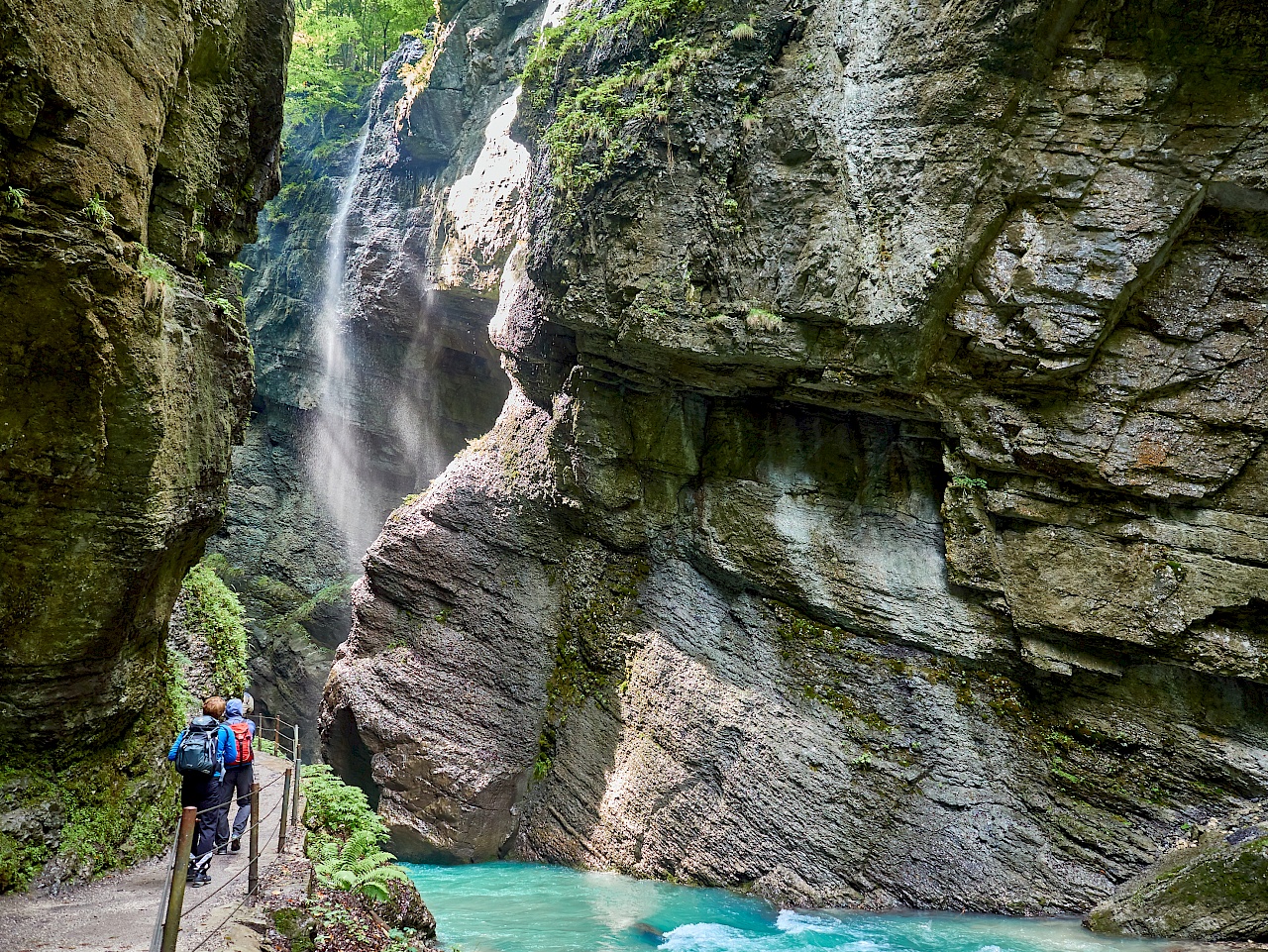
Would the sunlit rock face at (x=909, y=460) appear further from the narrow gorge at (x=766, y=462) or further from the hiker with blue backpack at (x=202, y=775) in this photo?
the hiker with blue backpack at (x=202, y=775)

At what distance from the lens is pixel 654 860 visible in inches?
431

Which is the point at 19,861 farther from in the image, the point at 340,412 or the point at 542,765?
the point at 340,412

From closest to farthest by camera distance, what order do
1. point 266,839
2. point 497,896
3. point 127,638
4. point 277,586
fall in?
point 127,638 → point 266,839 → point 497,896 → point 277,586

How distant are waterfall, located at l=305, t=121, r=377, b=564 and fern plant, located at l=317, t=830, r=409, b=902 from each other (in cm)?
1380

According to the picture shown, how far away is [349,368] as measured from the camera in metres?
20.7

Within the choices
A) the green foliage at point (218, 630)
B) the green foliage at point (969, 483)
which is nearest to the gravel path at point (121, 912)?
the green foliage at point (218, 630)

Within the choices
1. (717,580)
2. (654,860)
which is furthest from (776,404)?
(654,860)

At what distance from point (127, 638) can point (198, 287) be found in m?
3.00

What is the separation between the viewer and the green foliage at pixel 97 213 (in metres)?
4.88

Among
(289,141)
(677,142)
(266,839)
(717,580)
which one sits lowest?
(266,839)

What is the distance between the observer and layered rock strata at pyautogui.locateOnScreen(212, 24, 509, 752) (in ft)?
61.2

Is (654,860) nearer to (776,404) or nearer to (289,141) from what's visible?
Result: (776,404)

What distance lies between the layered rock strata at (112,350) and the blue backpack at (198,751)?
3.83 feet

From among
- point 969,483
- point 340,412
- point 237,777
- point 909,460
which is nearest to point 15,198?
point 237,777
